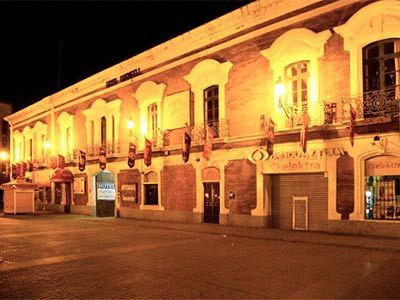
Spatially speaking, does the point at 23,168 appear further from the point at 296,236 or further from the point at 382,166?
the point at 382,166

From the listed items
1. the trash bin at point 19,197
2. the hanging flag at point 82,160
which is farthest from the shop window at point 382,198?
the trash bin at point 19,197

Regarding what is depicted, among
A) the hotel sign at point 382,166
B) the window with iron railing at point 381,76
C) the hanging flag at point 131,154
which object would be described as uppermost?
the window with iron railing at point 381,76

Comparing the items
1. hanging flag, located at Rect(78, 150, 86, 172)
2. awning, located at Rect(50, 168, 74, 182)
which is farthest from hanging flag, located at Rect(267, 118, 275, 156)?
awning, located at Rect(50, 168, 74, 182)

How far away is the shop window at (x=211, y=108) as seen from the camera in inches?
851

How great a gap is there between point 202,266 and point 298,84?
10.1 m

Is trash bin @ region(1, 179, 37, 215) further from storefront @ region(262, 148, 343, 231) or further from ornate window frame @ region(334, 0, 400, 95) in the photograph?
ornate window frame @ region(334, 0, 400, 95)

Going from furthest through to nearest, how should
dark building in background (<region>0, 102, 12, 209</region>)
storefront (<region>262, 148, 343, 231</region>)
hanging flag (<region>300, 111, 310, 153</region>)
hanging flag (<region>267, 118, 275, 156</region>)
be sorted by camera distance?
dark building in background (<region>0, 102, 12, 209</region>) → hanging flag (<region>267, 118, 275, 156</region>) → storefront (<region>262, 148, 343, 231</region>) → hanging flag (<region>300, 111, 310, 153</region>)

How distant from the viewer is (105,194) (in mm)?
30625

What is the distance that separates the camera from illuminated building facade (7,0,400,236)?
51.8 ft

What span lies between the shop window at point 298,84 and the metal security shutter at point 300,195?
112 inches

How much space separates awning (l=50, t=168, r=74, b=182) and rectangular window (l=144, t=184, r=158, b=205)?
27.9 ft

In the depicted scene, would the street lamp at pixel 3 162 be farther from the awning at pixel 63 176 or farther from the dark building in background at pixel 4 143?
the awning at pixel 63 176

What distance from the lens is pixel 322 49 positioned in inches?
679

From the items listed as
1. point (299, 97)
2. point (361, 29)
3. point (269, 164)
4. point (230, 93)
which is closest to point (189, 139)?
point (230, 93)
